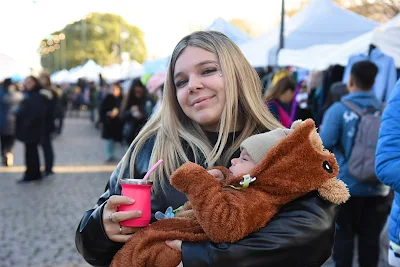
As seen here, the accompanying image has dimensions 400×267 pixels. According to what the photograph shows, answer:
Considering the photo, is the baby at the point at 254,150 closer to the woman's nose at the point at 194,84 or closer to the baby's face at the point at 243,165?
the baby's face at the point at 243,165

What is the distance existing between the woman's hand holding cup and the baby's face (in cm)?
33

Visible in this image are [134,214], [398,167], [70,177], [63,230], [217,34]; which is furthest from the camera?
[70,177]

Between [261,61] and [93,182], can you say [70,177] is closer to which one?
[93,182]

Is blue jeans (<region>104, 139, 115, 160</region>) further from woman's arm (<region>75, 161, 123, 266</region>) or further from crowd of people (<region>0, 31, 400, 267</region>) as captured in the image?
woman's arm (<region>75, 161, 123, 266</region>)

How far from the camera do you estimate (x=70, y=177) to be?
998 cm

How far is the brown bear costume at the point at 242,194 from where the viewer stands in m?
1.41

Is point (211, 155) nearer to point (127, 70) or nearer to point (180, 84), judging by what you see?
point (180, 84)

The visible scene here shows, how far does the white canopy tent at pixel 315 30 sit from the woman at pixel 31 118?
152 inches

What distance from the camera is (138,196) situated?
5.11 feet

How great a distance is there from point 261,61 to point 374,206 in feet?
18.0

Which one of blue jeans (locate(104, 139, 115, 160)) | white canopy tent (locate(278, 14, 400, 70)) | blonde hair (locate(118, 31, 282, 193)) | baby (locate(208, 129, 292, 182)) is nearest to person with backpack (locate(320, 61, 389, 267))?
white canopy tent (locate(278, 14, 400, 70))

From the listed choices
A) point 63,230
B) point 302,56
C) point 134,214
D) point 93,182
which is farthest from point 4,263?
point 302,56

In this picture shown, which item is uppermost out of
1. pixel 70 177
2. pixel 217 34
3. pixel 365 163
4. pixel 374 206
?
pixel 217 34

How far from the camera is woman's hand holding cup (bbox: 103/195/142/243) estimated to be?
1545 millimetres
